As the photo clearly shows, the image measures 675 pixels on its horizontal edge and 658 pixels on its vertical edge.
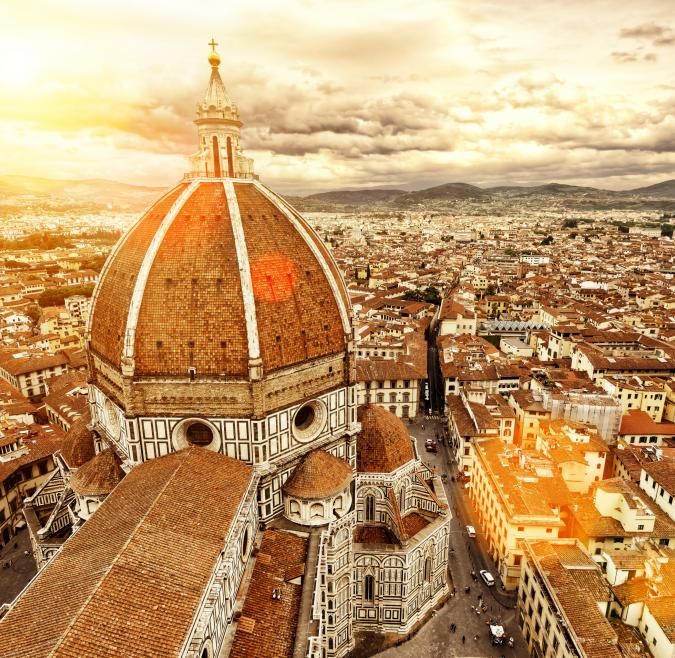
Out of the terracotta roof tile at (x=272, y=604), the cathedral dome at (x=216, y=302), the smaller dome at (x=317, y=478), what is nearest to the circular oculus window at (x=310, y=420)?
the smaller dome at (x=317, y=478)

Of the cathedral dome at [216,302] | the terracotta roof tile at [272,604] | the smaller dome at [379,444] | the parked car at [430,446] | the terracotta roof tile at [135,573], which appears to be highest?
the cathedral dome at [216,302]

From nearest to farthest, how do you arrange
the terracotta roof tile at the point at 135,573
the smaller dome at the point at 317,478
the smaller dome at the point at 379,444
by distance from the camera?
the terracotta roof tile at the point at 135,573 → the smaller dome at the point at 317,478 → the smaller dome at the point at 379,444

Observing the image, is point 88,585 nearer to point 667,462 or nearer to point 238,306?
point 238,306

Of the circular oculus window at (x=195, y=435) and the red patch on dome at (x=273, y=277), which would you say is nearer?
the red patch on dome at (x=273, y=277)

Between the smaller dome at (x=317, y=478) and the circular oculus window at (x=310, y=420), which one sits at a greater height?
the circular oculus window at (x=310, y=420)

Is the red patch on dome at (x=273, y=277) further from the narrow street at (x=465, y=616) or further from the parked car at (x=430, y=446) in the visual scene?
the parked car at (x=430, y=446)

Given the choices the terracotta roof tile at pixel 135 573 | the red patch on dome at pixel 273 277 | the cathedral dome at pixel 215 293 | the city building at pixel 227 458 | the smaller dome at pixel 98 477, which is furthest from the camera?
the smaller dome at pixel 98 477
